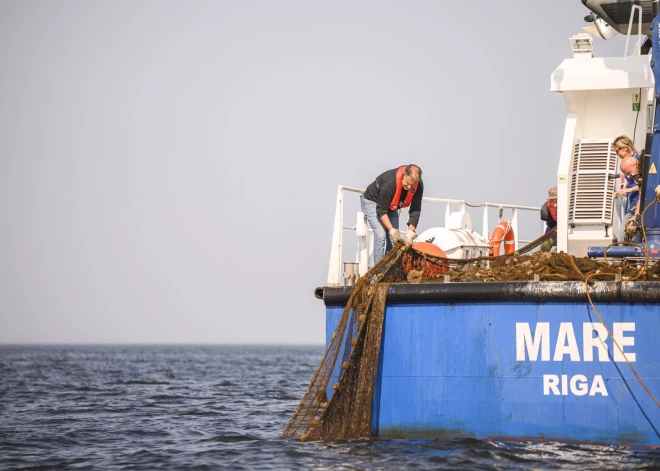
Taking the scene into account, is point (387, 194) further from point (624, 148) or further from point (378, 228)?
point (624, 148)

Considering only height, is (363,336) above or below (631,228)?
below

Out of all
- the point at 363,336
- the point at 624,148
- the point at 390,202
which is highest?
the point at 624,148

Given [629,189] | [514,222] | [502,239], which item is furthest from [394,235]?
[514,222]

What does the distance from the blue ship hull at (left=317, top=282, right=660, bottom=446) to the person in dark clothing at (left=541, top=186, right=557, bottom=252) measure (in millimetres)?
3672

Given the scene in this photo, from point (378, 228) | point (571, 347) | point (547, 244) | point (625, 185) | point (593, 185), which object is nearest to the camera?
point (571, 347)

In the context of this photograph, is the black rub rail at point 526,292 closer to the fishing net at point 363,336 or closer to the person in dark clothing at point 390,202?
the fishing net at point 363,336

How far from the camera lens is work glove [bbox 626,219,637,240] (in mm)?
8945

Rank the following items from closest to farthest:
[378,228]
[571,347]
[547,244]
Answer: [571,347] → [378,228] → [547,244]

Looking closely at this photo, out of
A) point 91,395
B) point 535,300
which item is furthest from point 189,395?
point 535,300

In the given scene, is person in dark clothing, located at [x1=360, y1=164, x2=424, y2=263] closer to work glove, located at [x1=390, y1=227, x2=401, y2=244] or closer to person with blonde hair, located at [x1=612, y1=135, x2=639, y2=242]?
work glove, located at [x1=390, y1=227, x2=401, y2=244]

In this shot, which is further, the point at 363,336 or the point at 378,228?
the point at 378,228

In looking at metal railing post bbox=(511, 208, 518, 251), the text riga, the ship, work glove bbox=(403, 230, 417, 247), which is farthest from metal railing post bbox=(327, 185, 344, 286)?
metal railing post bbox=(511, 208, 518, 251)

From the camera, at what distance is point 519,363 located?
8086mm

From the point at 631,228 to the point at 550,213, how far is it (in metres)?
2.88
